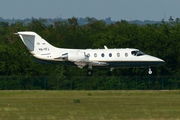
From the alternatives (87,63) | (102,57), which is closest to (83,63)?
(87,63)

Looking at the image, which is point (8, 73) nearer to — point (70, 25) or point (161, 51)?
point (161, 51)

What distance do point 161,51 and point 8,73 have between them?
26.6 metres

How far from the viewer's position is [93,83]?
60812mm

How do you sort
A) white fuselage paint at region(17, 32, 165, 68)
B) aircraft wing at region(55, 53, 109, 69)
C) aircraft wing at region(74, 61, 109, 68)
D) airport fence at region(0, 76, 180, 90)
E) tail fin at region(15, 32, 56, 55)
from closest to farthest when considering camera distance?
white fuselage paint at region(17, 32, 165, 68) → aircraft wing at region(55, 53, 109, 69) → aircraft wing at region(74, 61, 109, 68) → tail fin at region(15, 32, 56, 55) → airport fence at region(0, 76, 180, 90)

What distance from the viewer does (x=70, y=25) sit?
160 m

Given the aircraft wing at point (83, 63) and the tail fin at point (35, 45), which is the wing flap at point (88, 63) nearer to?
the aircraft wing at point (83, 63)

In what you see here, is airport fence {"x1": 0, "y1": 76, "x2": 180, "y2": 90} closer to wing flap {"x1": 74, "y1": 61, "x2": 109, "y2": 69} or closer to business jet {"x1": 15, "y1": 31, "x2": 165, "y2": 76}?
business jet {"x1": 15, "y1": 31, "x2": 165, "y2": 76}

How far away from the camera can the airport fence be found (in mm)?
59906

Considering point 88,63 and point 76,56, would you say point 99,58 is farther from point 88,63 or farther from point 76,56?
point 76,56

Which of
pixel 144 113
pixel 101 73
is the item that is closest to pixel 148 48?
pixel 101 73

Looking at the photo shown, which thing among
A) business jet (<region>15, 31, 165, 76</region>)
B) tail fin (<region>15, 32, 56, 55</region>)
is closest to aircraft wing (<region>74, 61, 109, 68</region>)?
business jet (<region>15, 31, 165, 76</region>)

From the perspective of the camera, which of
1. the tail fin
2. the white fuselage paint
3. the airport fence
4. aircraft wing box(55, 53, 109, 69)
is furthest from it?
the airport fence

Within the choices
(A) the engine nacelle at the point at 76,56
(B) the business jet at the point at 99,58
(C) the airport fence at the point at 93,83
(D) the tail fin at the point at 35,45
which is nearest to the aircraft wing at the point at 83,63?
(B) the business jet at the point at 99,58

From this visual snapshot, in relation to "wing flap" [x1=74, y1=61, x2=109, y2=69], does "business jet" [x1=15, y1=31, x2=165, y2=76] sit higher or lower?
higher
